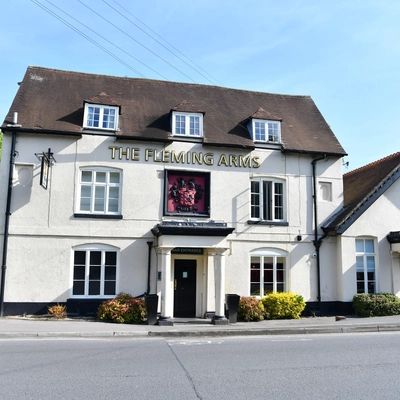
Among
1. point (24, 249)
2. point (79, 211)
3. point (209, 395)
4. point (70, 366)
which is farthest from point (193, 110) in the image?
point (209, 395)

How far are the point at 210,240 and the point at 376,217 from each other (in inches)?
309

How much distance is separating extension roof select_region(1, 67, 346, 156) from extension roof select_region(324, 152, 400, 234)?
6.79ft

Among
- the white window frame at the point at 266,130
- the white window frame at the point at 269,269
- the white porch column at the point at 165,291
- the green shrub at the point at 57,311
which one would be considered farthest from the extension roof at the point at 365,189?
the green shrub at the point at 57,311

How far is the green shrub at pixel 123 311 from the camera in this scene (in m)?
15.3

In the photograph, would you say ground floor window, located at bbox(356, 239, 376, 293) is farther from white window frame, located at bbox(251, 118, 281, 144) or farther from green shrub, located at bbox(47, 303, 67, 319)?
green shrub, located at bbox(47, 303, 67, 319)

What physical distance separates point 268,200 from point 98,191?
23.6 ft

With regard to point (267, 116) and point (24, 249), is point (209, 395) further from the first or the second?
point (267, 116)

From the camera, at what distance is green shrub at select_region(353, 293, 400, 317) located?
17.2 metres

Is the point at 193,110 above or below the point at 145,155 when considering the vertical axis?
above

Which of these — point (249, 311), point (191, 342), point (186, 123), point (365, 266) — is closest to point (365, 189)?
point (365, 266)

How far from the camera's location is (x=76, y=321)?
15180mm

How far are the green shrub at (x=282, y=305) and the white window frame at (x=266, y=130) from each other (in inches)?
261

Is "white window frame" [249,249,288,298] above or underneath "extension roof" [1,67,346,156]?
underneath

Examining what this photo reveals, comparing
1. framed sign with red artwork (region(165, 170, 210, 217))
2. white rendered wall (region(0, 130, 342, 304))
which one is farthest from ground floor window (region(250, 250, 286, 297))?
framed sign with red artwork (region(165, 170, 210, 217))
